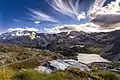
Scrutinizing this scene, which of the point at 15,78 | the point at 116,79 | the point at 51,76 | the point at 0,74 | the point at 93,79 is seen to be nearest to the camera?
the point at 0,74

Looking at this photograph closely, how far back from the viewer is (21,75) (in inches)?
586

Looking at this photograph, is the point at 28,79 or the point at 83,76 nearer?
the point at 28,79

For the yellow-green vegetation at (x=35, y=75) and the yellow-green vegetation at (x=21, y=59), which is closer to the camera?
the yellow-green vegetation at (x=35, y=75)

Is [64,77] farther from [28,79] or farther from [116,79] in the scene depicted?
[116,79]

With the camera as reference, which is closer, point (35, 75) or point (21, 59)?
point (35, 75)

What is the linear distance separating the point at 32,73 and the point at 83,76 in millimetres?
3664

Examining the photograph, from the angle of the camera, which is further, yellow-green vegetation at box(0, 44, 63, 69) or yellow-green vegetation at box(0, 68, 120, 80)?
yellow-green vegetation at box(0, 44, 63, 69)

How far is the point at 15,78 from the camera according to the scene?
47.2 feet

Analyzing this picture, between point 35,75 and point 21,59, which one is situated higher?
point 35,75

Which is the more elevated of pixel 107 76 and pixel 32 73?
pixel 32 73

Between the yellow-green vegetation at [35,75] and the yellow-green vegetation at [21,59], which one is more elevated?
the yellow-green vegetation at [35,75]

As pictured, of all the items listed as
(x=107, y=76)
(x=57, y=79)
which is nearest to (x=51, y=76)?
(x=57, y=79)

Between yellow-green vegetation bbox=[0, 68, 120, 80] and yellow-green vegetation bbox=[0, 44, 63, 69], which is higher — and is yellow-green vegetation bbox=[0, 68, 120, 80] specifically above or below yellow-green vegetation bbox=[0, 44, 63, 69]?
above

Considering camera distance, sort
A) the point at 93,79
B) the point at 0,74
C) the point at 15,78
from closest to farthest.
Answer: the point at 0,74
the point at 15,78
the point at 93,79
